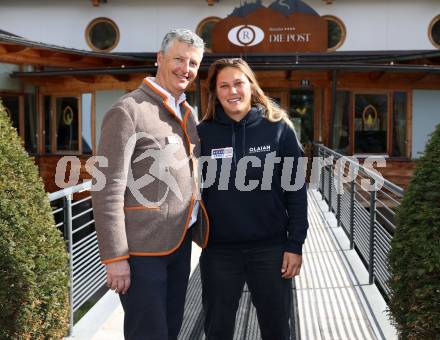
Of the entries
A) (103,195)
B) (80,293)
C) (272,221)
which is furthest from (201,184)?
(80,293)

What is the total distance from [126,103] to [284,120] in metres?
0.83

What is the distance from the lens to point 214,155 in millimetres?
2764

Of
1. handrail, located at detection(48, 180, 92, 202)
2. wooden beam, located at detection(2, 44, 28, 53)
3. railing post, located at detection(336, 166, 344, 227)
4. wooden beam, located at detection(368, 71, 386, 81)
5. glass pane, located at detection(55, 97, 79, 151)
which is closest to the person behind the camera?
handrail, located at detection(48, 180, 92, 202)

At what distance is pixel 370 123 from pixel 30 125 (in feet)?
28.9

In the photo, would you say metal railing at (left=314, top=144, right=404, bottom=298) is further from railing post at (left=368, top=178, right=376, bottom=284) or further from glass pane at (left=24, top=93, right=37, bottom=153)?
A: glass pane at (left=24, top=93, right=37, bottom=153)

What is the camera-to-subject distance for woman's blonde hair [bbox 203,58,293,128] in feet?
8.97

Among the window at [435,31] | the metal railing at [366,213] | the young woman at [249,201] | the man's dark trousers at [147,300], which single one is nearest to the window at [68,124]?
the metal railing at [366,213]

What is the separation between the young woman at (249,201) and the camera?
2.72 metres

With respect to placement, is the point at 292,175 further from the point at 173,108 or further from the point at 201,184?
the point at 173,108

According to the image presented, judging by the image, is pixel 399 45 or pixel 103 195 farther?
pixel 399 45

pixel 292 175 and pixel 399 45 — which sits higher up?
pixel 399 45

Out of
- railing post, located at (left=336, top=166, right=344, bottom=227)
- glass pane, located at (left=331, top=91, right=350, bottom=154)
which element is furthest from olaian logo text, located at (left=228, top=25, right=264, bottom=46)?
railing post, located at (left=336, top=166, right=344, bottom=227)

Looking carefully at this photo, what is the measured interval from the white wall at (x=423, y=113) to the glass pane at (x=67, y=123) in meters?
8.47

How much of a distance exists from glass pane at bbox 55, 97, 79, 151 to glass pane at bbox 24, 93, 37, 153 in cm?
68
